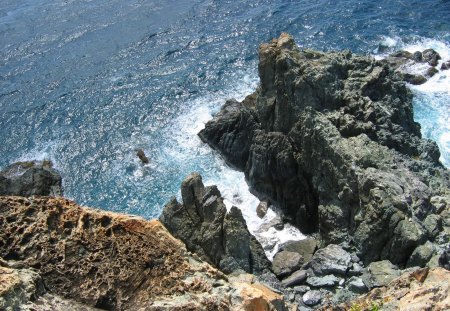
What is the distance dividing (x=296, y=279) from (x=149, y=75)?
41459mm

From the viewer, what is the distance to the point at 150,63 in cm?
6259

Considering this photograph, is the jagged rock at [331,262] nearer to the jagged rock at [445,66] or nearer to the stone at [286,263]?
the stone at [286,263]

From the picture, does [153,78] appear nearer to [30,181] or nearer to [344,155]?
[30,181]

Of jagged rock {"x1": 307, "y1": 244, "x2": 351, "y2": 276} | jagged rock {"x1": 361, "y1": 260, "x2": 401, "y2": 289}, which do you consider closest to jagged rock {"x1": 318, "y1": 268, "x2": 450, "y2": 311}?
jagged rock {"x1": 361, "y1": 260, "x2": 401, "y2": 289}

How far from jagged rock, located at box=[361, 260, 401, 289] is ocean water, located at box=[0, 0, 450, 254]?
34.6 ft

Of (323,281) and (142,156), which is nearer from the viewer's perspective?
(323,281)

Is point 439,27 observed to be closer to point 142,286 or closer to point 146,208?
point 146,208

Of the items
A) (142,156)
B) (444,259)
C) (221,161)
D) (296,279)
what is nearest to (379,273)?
(444,259)

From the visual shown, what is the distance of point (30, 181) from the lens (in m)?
44.0

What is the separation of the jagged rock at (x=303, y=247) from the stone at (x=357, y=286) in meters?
6.25

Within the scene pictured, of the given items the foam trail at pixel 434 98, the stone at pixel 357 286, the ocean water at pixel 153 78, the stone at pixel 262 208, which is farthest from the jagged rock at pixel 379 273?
the foam trail at pixel 434 98

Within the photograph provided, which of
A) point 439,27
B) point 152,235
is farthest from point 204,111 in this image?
point 152,235

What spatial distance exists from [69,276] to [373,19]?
6300 cm

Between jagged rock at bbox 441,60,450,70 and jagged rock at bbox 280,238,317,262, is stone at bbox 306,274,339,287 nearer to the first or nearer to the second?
jagged rock at bbox 280,238,317,262
